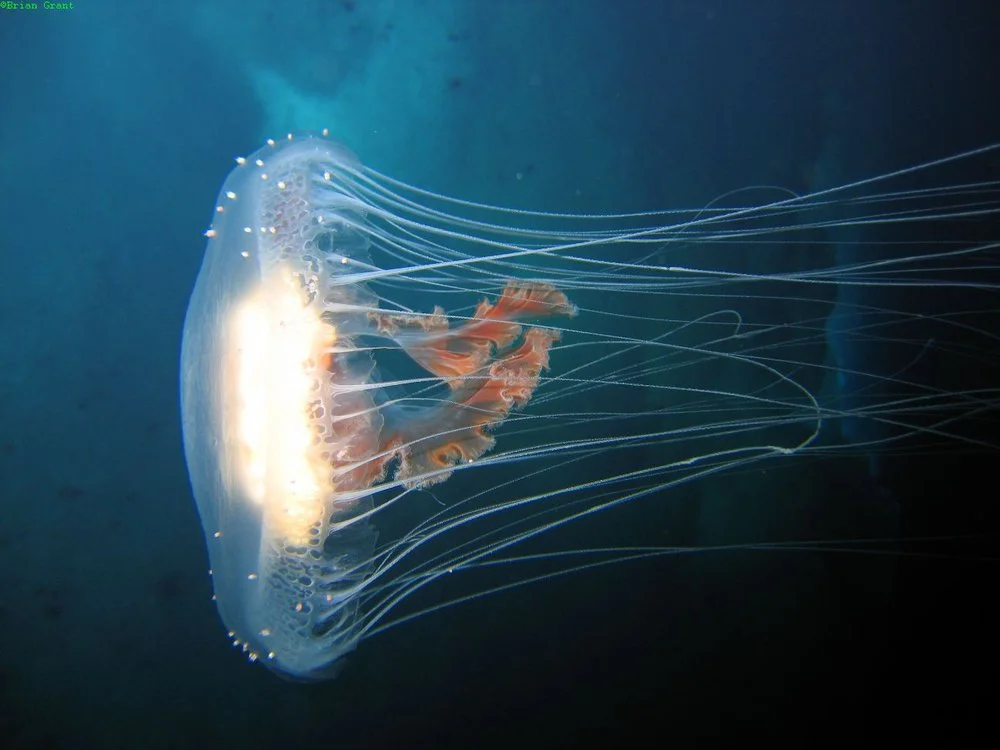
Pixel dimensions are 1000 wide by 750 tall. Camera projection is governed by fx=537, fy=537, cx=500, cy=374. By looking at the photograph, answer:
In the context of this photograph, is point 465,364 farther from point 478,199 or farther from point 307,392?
point 478,199

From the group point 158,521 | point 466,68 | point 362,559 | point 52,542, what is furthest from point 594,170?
point 52,542

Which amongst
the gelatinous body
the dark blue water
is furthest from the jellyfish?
the dark blue water

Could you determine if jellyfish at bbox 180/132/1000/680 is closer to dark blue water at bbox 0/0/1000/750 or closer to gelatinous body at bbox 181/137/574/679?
gelatinous body at bbox 181/137/574/679

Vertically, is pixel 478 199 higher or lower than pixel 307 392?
higher

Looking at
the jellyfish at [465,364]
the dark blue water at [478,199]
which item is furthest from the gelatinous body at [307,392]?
the dark blue water at [478,199]

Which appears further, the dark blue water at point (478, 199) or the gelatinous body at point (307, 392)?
the dark blue water at point (478, 199)

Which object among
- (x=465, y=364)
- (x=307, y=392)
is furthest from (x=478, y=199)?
(x=307, y=392)

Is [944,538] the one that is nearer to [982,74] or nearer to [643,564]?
[643,564]

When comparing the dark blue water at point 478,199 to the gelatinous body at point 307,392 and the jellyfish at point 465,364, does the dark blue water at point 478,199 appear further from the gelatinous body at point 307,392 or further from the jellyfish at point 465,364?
the gelatinous body at point 307,392
